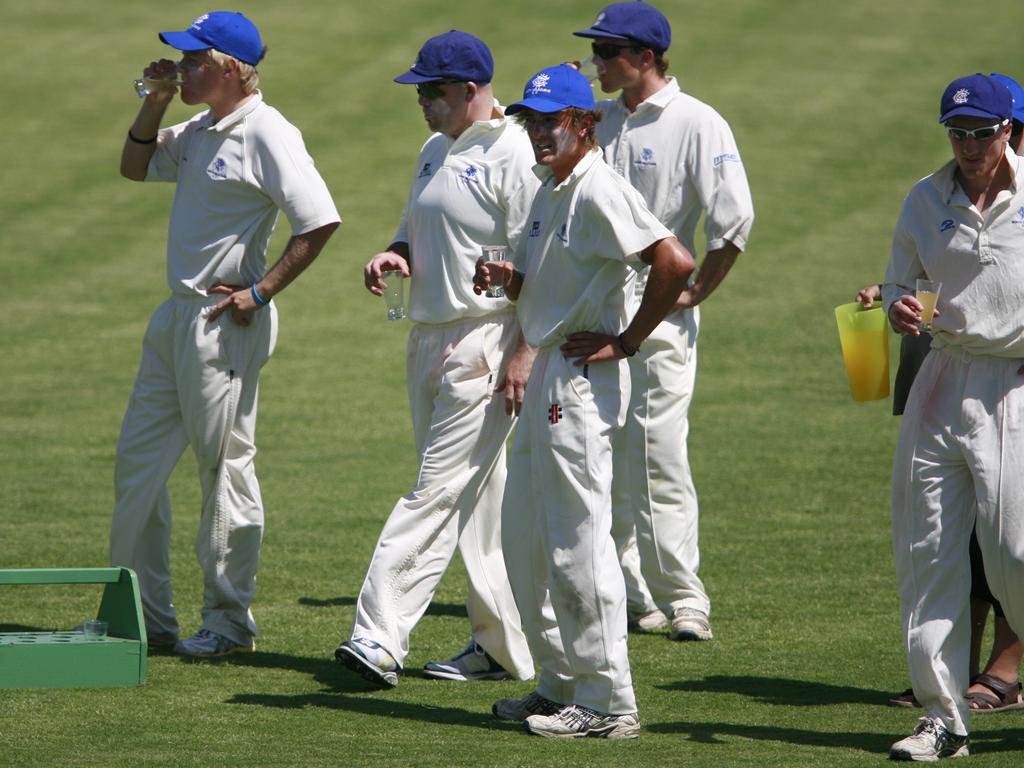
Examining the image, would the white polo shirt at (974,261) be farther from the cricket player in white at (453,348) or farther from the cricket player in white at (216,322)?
the cricket player in white at (216,322)

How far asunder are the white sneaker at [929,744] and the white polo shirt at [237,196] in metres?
3.39

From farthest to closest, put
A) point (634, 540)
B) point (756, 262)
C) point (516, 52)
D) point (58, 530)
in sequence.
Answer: point (516, 52) → point (756, 262) → point (58, 530) → point (634, 540)

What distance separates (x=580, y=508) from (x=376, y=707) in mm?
1266

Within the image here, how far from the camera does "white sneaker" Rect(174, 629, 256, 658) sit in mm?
7586

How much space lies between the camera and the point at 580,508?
20.3 ft

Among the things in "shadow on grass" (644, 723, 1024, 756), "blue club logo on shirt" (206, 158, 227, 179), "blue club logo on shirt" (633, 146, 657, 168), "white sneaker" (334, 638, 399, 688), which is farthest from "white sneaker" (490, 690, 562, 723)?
"blue club logo on shirt" (633, 146, 657, 168)

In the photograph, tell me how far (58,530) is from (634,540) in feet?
11.7

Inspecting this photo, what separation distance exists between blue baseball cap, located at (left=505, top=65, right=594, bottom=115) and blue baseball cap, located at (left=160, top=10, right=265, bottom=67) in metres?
1.84

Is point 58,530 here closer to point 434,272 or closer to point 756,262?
point 434,272

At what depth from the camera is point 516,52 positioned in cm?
2647

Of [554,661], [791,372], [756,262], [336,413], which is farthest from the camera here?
[756,262]

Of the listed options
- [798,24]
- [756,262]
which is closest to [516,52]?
[798,24]

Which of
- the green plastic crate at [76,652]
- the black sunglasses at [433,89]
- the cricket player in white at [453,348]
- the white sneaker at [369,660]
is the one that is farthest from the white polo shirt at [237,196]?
the white sneaker at [369,660]

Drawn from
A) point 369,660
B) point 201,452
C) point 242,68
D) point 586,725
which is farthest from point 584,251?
point 201,452
